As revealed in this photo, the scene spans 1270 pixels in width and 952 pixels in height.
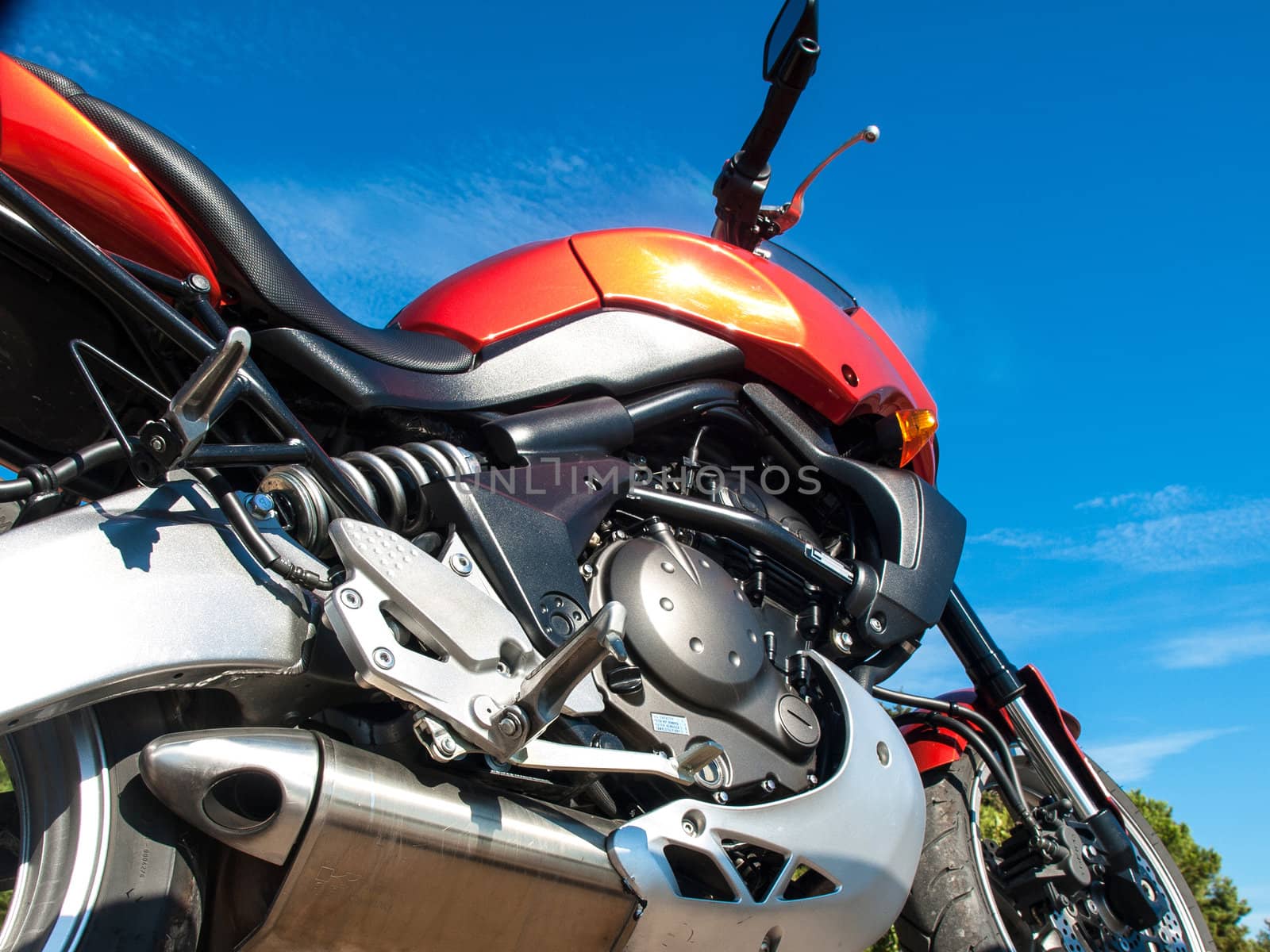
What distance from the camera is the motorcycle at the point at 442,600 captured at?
1224 mm

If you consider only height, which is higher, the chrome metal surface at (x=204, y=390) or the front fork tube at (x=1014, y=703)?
the front fork tube at (x=1014, y=703)

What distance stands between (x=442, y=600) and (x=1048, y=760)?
5.96 feet

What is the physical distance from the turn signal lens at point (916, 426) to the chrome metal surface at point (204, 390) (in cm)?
156

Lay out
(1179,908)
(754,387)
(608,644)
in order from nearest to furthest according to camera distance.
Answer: (608,644)
(754,387)
(1179,908)

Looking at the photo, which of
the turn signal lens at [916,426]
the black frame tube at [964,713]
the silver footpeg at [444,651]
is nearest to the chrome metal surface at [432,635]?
the silver footpeg at [444,651]

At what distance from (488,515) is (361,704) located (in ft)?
1.09

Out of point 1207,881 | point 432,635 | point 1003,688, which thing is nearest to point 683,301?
point 432,635

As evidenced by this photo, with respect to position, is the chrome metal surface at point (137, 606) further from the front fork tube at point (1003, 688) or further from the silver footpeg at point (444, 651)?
the front fork tube at point (1003, 688)

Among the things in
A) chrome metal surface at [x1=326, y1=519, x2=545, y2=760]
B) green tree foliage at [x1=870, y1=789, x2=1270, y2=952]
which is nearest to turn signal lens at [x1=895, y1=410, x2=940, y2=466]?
chrome metal surface at [x1=326, y1=519, x2=545, y2=760]

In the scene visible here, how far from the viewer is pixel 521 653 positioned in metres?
1.39

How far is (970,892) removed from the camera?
2.32m

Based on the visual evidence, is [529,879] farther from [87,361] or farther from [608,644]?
[87,361]

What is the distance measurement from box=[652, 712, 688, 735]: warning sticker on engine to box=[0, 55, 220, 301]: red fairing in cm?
100

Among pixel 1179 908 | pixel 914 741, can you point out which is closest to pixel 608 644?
pixel 914 741
